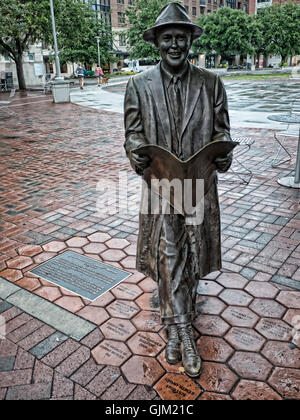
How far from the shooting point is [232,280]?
3.59 meters

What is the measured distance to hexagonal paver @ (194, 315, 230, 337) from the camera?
2900 millimetres

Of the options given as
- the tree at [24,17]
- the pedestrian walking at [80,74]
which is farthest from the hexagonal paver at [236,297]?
the pedestrian walking at [80,74]

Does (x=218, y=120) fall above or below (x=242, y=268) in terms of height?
above

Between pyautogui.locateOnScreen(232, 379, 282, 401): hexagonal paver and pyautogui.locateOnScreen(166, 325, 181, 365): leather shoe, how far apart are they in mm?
439

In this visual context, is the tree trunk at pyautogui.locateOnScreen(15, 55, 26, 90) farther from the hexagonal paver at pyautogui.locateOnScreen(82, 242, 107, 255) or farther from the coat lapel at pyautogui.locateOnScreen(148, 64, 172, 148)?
the coat lapel at pyautogui.locateOnScreen(148, 64, 172, 148)

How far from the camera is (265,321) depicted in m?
3.00

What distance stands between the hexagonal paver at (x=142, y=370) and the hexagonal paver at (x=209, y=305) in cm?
71

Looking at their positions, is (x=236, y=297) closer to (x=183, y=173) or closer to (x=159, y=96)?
(x=183, y=173)

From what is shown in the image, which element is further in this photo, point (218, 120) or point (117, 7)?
point (117, 7)

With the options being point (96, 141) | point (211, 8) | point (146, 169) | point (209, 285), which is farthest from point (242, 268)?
point (211, 8)

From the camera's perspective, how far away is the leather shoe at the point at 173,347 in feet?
8.46

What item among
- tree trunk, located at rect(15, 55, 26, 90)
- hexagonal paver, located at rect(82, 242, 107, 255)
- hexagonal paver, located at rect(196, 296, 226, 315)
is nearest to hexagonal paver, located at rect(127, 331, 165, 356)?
hexagonal paver, located at rect(196, 296, 226, 315)
